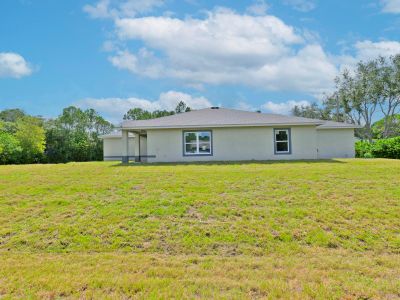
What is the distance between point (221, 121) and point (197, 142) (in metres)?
1.93

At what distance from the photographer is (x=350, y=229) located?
6.15 metres

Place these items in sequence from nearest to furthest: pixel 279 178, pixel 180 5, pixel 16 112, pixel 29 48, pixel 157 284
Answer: pixel 157 284 → pixel 279 178 → pixel 180 5 → pixel 29 48 → pixel 16 112

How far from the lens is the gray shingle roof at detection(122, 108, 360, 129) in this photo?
17.5 meters

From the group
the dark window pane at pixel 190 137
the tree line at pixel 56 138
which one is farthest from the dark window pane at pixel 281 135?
the tree line at pixel 56 138

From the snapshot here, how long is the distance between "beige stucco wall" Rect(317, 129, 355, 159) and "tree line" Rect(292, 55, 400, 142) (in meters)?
14.5

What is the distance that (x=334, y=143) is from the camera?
68.5 feet

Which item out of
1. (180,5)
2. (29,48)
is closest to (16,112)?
(29,48)

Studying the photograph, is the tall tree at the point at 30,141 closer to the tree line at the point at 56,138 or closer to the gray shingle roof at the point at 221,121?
the tree line at the point at 56,138

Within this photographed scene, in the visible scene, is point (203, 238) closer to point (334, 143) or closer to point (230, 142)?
point (230, 142)

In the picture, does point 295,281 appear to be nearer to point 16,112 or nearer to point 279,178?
point 279,178

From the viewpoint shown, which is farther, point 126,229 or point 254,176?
point 254,176

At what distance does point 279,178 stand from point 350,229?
4068 millimetres

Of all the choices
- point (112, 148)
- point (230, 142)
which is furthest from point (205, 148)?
point (112, 148)

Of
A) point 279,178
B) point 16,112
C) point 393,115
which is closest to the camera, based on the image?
point 279,178
